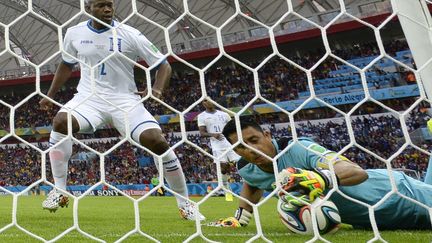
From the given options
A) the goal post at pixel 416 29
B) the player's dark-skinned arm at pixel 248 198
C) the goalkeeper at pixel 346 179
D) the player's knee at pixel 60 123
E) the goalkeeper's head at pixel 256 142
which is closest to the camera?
the goal post at pixel 416 29

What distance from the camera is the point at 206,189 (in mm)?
14992

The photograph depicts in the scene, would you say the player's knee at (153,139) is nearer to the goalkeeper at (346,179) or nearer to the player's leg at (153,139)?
the player's leg at (153,139)

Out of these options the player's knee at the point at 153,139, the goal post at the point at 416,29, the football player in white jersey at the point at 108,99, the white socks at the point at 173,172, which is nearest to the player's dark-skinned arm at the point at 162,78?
the football player in white jersey at the point at 108,99

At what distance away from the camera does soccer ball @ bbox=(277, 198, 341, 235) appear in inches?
88.9

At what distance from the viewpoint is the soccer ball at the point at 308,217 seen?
2258 mm

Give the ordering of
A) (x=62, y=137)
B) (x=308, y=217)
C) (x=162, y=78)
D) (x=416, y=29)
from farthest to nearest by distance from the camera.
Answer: (x=62, y=137)
(x=162, y=78)
(x=308, y=217)
(x=416, y=29)

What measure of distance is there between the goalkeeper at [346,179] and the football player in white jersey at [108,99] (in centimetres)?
81

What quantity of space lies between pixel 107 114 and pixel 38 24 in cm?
2699

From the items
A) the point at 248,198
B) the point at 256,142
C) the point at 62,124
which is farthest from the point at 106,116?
the point at 256,142

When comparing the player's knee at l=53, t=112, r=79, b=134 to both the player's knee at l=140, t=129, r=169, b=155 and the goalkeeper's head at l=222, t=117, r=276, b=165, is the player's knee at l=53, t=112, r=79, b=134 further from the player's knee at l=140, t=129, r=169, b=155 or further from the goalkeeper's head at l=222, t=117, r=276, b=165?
the goalkeeper's head at l=222, t=117, r=276, b=165

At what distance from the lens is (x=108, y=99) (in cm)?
358

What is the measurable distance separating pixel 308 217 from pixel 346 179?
30 cm

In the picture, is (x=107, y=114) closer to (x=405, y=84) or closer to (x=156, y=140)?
(x=156, y=140)

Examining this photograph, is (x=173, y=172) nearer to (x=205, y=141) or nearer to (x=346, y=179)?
(x=346, y=179)
